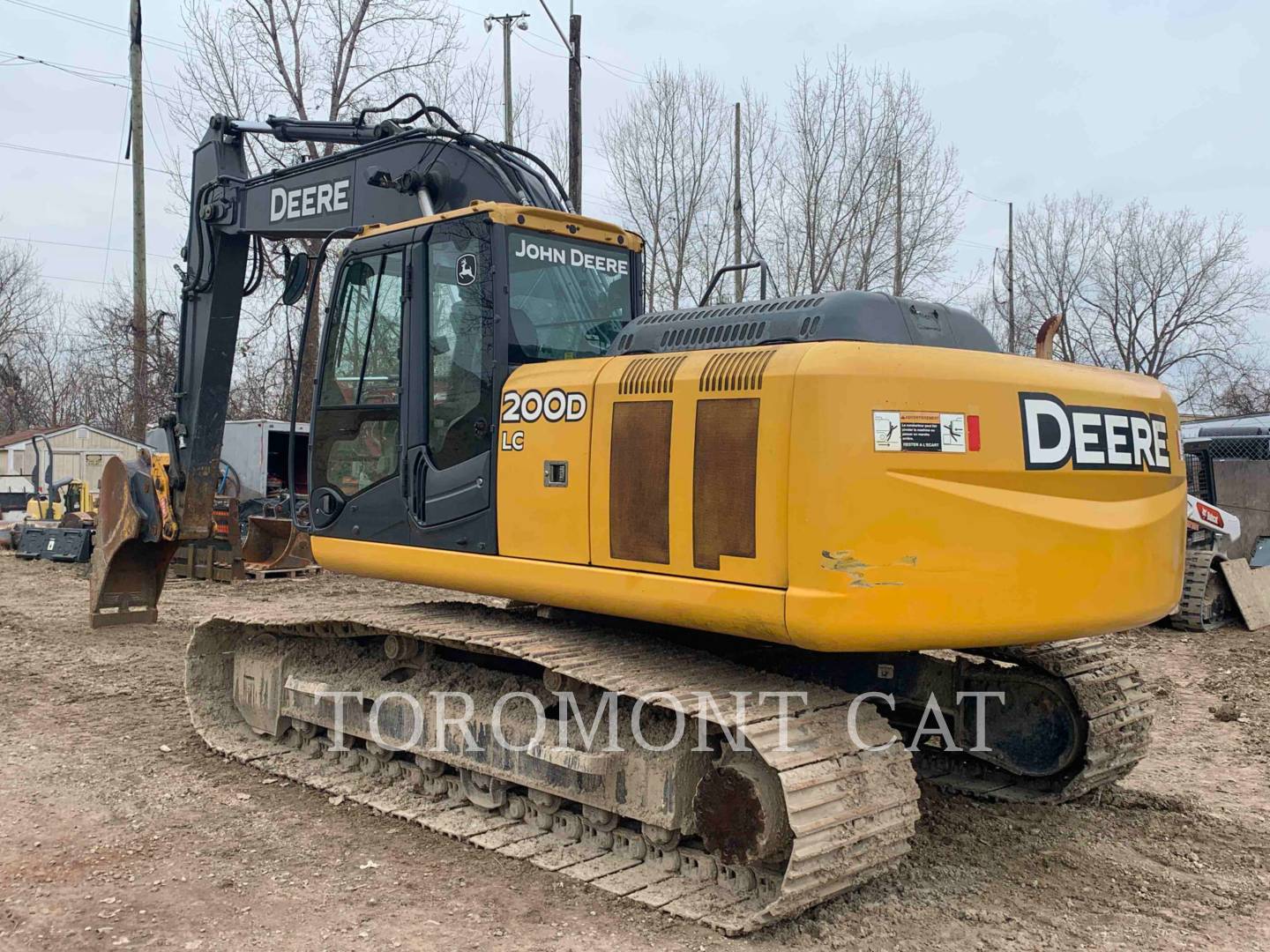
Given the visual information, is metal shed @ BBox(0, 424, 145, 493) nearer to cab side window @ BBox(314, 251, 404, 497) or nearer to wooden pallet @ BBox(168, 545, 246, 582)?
wooden pallet @ BBox(168, 545, 246, 582)

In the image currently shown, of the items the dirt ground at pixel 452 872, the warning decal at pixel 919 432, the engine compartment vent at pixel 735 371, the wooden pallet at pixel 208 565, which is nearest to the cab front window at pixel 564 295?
the engine compartment vent at pixel 735 371

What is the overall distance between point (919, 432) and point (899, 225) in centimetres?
2173

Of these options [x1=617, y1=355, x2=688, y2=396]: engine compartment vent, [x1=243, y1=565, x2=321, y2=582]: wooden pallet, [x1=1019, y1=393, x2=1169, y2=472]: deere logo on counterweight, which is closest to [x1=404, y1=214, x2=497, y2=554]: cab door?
[x1=617, y1=355, x2=688, y2=396]: engine compartment vent

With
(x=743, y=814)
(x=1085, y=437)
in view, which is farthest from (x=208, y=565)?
(x=1085, y=437)

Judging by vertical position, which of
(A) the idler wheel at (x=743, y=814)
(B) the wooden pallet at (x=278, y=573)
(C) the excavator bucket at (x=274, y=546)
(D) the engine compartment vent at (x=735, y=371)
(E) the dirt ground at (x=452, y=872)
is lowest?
(E) the dirt ground at (x=452, y=872)

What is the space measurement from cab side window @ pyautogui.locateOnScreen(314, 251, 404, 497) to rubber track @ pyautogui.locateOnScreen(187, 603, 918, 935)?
75 cm

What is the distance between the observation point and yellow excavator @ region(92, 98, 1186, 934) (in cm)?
398

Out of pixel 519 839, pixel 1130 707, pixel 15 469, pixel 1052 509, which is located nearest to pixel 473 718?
pixel 519 839

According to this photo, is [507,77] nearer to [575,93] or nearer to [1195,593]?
[575,93]

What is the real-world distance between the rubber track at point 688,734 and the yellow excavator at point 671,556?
0.02 metres

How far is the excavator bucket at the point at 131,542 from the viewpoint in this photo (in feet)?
25.2

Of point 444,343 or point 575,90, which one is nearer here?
point 444,343

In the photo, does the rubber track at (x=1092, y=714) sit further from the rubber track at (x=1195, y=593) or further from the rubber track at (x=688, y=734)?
the rubber track at (x=1195, y=593)

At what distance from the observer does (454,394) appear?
533cm
